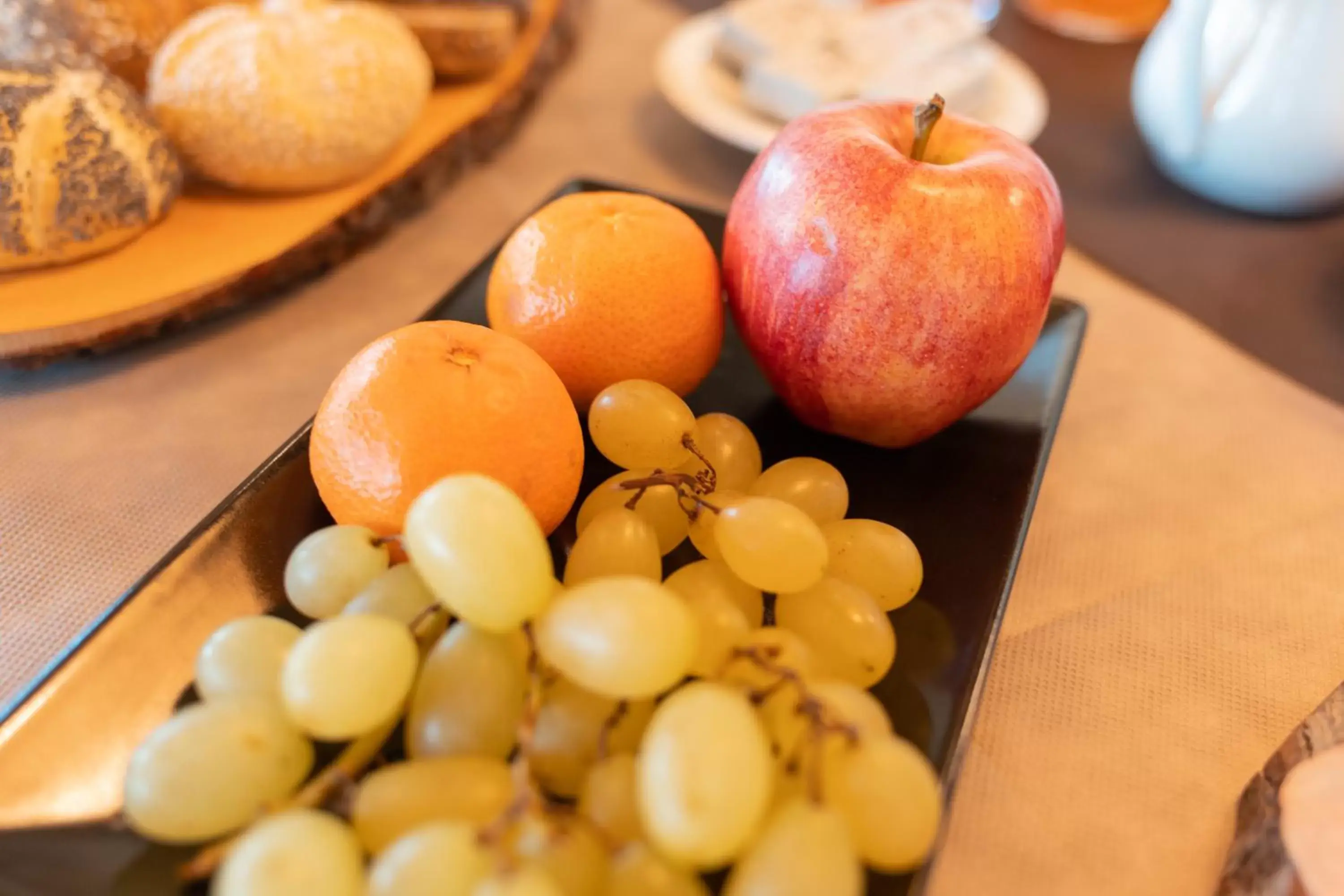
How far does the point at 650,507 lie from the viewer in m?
0.45

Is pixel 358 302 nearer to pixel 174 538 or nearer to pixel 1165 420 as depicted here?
pixel 174 538

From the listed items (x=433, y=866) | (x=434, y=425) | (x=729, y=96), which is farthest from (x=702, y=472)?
(x=729, y=96)

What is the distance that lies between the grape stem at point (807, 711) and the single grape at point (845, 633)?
0.05 metres

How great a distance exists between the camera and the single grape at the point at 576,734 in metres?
0.35

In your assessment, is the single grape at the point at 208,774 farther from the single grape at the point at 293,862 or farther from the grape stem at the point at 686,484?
the grape stem at the point at 686,484

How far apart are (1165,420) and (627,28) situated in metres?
0.73

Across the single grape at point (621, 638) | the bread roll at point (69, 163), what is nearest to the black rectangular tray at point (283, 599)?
the single grape at point (621, 638)

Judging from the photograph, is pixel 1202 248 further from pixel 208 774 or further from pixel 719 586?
pixel 208 774

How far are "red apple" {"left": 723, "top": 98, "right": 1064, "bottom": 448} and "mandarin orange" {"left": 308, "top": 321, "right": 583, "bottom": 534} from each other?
0.49ft

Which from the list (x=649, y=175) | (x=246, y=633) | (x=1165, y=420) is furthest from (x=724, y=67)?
(x=246, y=633)

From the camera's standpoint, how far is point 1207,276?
30.2 inches

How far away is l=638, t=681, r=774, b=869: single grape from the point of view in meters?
0.29

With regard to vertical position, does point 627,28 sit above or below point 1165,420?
above

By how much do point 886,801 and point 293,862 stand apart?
188mm
